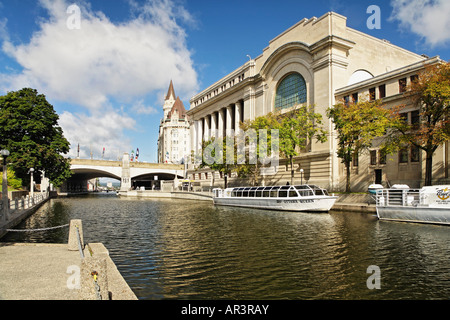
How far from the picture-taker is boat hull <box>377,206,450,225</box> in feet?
72.8

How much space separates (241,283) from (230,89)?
6552 cm

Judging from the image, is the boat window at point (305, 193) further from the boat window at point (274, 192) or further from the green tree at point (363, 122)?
the green tree at point (363, 122)

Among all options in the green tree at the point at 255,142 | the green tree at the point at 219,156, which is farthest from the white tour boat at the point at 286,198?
the green tree at the point at 219,156

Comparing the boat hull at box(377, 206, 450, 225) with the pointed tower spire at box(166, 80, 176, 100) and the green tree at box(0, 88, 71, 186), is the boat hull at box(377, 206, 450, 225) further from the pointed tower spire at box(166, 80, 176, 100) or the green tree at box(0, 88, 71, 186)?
the pointed tower spire at box(166, 80, 176, 100)

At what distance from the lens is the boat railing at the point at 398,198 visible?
24.2 metres

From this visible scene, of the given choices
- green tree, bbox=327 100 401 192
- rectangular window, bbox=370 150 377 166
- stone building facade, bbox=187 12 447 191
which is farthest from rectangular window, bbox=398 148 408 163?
green tree, bbox=327 100 401 192

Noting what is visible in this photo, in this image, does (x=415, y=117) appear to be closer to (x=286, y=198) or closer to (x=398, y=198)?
(x=398, y=198)

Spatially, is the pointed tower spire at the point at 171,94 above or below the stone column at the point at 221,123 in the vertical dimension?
above

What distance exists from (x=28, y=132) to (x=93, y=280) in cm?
5233

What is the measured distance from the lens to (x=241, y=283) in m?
9.77

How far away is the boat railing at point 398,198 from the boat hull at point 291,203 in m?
5.61

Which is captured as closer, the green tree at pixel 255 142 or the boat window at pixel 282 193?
the boat window at pixel 282 193
